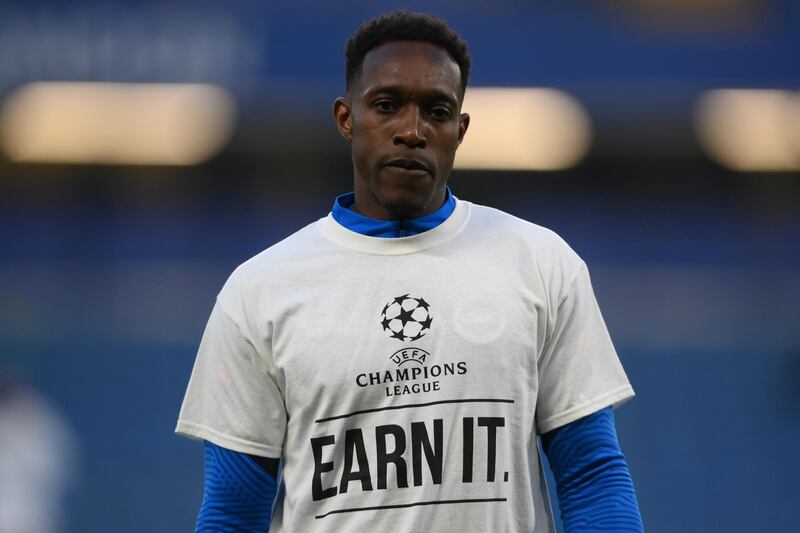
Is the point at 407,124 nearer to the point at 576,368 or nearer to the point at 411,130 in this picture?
the point at 411,130

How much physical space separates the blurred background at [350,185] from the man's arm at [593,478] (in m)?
6.60

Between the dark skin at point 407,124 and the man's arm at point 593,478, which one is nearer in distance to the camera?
the man's arm at point 593,478

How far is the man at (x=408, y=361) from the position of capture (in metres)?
1.97

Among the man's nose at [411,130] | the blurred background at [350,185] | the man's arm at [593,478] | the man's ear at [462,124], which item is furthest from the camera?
the blurred background at [350,185]

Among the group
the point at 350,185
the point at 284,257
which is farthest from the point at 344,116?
the point at 350,185

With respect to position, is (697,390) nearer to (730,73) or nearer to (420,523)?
(730,73)

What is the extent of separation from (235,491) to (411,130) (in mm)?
675

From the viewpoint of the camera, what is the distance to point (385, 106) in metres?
2.11

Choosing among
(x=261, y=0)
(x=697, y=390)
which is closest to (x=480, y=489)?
(x=697, y=390)

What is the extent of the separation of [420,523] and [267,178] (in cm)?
781

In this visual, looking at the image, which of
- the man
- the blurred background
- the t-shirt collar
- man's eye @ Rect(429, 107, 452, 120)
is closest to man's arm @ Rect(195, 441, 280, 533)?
the man

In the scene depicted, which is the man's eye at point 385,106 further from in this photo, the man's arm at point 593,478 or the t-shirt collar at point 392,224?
the man's arm at point 593,478

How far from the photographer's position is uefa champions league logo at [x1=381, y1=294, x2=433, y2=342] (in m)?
2.03

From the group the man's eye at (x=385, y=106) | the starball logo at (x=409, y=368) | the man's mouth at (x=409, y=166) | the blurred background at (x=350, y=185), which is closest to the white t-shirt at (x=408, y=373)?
the starball logo at (x=409, y=368)
